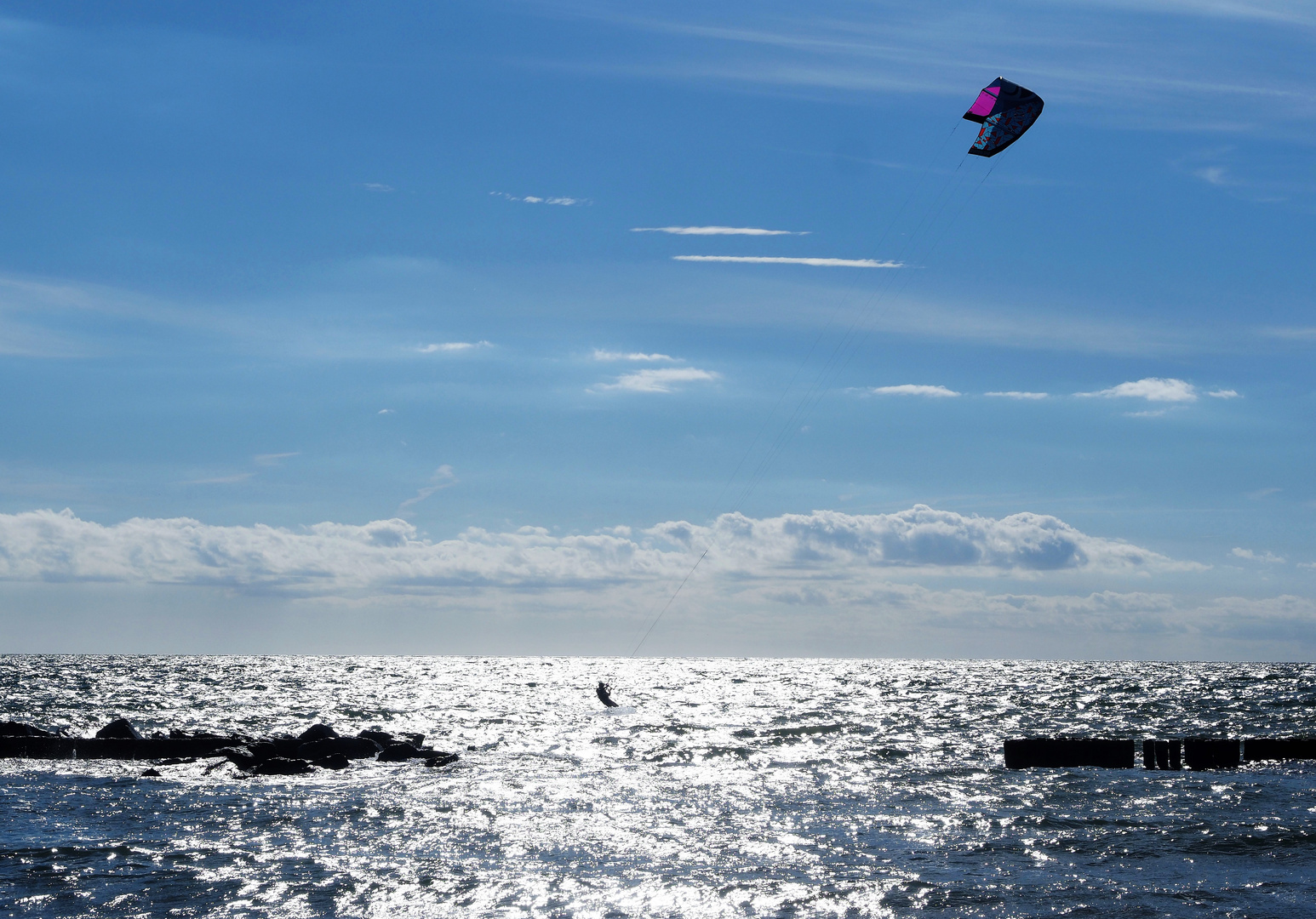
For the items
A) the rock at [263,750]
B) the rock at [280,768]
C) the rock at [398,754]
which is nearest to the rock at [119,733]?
the rock at [263,750]

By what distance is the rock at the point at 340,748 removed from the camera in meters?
42.8

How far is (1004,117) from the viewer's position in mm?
28781

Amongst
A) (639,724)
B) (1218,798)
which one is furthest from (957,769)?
(639,724)

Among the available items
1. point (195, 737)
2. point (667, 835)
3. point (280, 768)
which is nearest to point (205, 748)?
point (195, 737)

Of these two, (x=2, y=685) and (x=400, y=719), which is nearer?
(x=400, y=719)

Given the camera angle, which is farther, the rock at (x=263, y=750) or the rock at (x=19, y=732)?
the rock at (x=19, y=732)

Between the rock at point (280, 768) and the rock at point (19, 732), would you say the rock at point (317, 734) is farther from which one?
the rock at point (19, 732)

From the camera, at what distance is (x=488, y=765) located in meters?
43.7

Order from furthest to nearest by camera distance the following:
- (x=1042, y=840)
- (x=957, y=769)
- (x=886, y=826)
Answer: (x=957, y=769)
(x=886, y=826)
(x=1042, y=840)

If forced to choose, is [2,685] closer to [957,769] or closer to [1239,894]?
[957,769]

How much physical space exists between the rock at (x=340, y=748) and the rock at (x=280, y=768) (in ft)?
5.93

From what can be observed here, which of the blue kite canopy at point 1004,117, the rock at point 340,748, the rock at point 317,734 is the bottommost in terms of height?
the rock at point 340,748

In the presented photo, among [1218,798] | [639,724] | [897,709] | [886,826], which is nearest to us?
[886,826]

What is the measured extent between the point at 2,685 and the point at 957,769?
101 meters
